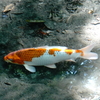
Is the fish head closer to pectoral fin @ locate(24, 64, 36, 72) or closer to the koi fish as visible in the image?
the koi fish

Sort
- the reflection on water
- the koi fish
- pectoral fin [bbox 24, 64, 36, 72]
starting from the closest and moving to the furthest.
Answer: the reflection on water → the koi fish → pectoral fin [bbox 24, 64, 36, 72]

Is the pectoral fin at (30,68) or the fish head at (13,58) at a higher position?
the fish head at (13,58)

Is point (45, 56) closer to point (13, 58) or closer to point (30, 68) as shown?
point (30, 68)

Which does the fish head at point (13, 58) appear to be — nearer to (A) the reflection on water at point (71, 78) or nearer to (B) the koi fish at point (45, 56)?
(B) the koi fish at point (45, 56)

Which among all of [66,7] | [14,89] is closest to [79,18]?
[66,7]

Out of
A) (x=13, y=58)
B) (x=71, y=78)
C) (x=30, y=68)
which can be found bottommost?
(x=71, y=78)

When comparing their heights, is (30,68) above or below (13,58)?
below

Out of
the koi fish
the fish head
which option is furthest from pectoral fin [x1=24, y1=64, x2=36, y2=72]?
the fish head

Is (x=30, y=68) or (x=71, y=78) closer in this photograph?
(x=71, y=78)

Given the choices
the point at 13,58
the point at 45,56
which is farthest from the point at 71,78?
the point at 13,58

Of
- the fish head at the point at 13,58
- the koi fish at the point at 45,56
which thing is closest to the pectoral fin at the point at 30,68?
the koi fish at the point at 45,56
